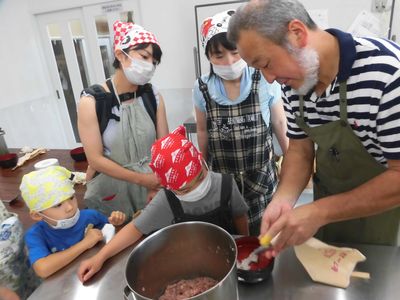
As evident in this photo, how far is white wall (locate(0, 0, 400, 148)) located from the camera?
313 cm

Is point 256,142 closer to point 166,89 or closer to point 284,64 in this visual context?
point 284,64

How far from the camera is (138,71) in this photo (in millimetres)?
1318

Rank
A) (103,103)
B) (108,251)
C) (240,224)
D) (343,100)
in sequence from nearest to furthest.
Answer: (343,100)
(108,251)
(240,224)
(103,103)

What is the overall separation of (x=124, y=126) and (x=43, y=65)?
10.7 ft

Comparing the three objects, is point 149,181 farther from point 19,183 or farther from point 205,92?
point 19,183

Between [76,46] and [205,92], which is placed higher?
[76,46]

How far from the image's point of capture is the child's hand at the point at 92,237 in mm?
1030

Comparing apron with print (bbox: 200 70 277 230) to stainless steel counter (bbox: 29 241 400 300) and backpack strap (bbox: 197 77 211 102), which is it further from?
stainless steel counter (bbox: 29 241 400 300)

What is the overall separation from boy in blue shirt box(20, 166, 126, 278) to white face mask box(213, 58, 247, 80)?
74 cm

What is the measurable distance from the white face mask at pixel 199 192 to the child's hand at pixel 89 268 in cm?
33

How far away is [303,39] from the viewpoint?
725 mm

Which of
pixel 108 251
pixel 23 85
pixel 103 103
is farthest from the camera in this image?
pixel 23 85

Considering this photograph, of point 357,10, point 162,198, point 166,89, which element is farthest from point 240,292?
point 166,89

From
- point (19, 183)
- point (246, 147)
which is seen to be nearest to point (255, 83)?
point (246, 147)
